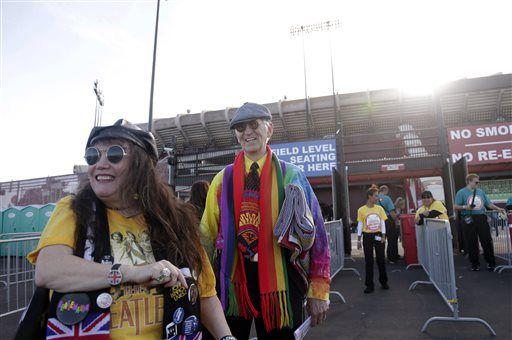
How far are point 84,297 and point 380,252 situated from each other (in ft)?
19.6

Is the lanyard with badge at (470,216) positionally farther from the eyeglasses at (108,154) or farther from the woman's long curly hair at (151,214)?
the eyeglasses at (108,154)

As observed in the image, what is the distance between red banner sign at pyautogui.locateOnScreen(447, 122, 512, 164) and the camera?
16922mm

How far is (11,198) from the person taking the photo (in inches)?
762

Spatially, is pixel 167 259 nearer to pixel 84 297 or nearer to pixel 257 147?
pixel 84 297

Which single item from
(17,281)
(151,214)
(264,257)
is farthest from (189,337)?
(17,281)

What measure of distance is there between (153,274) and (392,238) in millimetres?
9033

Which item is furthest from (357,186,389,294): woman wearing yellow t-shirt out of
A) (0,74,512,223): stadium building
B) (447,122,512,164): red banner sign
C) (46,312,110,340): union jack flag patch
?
(447,122,512,164): red banner sign

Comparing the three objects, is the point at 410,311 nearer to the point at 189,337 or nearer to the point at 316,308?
the point at 316,308

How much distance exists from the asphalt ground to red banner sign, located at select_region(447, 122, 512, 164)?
1154cm

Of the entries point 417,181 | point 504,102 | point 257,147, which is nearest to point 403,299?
point 257,147

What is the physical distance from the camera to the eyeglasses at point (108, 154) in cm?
137

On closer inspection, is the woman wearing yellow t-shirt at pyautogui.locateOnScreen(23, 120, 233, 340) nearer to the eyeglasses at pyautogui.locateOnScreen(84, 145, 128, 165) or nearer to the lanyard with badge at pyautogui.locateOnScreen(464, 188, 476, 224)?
the eyeglasses at pyautogui.locateOnScreen(84, 145, 128, 165)

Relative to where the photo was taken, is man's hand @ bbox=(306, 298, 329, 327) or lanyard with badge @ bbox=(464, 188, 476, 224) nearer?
man's hand @ bbox=(306, 298, 329, 327)

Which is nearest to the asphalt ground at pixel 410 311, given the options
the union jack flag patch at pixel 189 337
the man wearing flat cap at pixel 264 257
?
the man wearing flat cap at pixel 264 257
